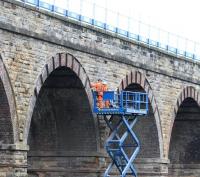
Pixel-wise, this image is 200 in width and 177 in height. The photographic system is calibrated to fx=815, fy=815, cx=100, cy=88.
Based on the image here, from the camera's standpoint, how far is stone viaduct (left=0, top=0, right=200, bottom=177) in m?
28.7

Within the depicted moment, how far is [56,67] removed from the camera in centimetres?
3172

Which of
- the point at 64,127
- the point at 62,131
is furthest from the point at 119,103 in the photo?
the point at 62,131

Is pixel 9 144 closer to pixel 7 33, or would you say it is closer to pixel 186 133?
pixel 7 33

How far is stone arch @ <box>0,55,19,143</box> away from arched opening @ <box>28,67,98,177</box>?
16.5ft

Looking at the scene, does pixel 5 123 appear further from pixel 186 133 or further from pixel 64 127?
pixel 186 133

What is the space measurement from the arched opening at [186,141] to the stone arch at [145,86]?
4788 millimetres

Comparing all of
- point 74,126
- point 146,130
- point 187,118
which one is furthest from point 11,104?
point 187,118

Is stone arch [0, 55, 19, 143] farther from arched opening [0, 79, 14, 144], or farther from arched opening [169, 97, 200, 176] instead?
arched opening [169, 97, 200, 176]

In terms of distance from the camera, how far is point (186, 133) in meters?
46.2

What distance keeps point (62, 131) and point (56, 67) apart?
4126mm

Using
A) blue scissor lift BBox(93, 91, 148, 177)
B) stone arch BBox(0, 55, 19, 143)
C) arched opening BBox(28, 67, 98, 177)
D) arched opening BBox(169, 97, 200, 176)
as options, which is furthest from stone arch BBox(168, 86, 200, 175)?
stone arch BBox(0, 55, 19, 143)

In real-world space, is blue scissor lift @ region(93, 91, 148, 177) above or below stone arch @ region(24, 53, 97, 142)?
below

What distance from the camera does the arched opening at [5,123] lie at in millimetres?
28266

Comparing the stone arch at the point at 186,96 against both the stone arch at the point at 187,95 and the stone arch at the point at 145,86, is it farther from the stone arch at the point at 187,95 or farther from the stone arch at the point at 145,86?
the stone arch at the point at 145,86
